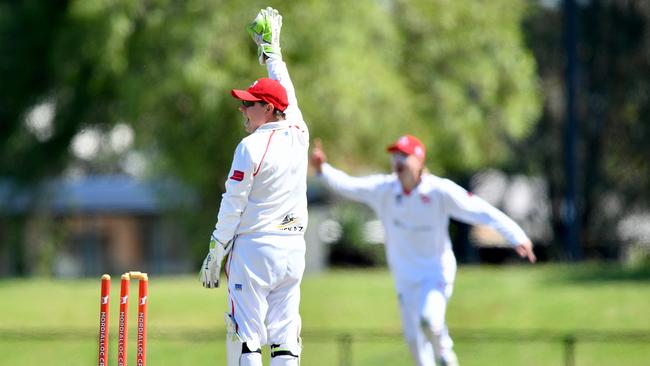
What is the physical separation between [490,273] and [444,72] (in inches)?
286

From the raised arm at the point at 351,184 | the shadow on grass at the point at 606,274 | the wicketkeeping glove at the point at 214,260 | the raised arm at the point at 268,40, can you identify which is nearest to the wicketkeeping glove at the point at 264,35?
the raised arm at the point at 268,40

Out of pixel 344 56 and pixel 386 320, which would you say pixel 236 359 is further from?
pixel 344 56

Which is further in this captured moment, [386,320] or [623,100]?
[623,100]

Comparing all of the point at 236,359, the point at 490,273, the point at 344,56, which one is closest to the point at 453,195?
the point at 236,359

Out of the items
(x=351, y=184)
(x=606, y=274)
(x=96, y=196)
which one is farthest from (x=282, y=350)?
(x=96, y=196)

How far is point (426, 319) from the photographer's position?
11086 millimetres

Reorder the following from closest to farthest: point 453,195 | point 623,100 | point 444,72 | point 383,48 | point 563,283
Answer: point 453,195 < point 563,283 < point 383,48 < point 444,72 < point 623,100

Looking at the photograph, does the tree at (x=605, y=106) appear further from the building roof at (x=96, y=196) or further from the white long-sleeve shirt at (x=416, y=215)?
the white long-sleeve shirt at (x=416, y=215)

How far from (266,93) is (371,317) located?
498 inches

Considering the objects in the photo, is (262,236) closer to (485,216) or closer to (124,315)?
(124,315)

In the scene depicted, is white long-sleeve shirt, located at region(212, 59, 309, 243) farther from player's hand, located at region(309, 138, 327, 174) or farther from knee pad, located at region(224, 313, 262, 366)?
player's hand, located at region(309, 138, 327, 174)

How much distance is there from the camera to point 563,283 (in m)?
22.0

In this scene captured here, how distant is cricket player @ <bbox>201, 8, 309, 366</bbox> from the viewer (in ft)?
26.6

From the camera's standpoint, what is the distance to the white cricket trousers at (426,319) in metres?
11.1
